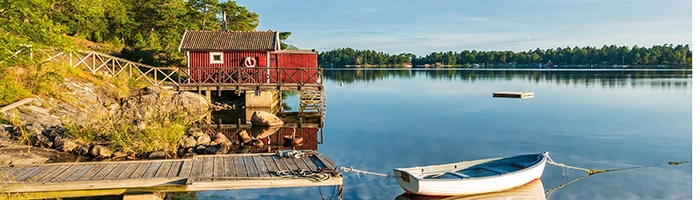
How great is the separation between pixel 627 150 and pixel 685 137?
4564 mm

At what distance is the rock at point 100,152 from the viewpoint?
11.7 m

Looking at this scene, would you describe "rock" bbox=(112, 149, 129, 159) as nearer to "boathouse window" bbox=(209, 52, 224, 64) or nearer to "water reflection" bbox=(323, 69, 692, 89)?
"boathouse window" bbox=(209, 52, 224, 64)

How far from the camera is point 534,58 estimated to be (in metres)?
167

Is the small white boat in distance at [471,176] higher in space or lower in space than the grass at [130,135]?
lower

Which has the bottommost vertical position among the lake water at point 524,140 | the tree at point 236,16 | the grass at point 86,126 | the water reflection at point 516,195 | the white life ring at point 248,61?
the water reflection at point 516,195

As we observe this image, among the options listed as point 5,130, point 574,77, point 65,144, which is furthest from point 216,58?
point 574,77

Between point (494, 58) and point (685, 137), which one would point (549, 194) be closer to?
point (685, 137)

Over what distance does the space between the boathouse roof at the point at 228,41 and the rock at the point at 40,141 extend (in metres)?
12.5

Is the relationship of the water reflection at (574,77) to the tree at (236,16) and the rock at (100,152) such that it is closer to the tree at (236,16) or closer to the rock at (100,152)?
the tree at (236,16)

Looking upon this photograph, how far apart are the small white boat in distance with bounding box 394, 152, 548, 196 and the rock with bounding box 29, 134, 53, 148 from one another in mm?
8040

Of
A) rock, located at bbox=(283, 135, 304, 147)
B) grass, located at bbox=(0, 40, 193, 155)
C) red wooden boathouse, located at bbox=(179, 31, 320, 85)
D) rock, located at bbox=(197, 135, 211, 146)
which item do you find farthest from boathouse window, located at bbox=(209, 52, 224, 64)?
rock, located at bbox=(197, 135, 211, 146)

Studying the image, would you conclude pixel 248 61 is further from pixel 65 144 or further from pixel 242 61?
pixel 65 144

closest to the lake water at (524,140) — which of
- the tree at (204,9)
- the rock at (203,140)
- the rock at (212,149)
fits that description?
the rock at (212,149)

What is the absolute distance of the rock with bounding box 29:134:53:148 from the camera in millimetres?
11320
